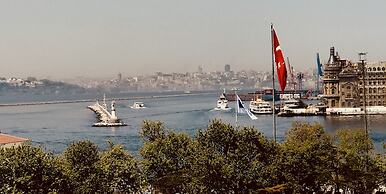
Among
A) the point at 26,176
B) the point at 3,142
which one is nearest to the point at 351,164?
the point at 26,176

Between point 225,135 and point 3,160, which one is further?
point 225,135

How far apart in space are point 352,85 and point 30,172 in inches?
2963

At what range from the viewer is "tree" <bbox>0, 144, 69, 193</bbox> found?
704 inches

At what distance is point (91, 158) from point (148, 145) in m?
2.96

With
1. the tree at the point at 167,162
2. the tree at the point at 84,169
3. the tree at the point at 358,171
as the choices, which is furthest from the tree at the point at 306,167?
the tree at the point at 84,169

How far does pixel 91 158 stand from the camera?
2264 centimetres

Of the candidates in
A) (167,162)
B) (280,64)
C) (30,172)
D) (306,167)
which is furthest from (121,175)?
(280,64)

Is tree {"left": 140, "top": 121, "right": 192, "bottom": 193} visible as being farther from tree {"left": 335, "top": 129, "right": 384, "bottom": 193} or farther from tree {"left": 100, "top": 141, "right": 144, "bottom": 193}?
tree {"left": 335, "top": 129, "right": 384, "bottom": 193}

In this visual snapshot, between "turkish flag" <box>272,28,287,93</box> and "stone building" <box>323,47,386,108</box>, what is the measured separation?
67.3 metres

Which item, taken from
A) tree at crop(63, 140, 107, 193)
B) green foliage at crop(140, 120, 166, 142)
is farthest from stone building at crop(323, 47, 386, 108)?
tree at crop(63, 140, 107, 193)

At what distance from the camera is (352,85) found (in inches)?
3440

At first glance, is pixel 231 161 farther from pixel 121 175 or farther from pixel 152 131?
pixel 152 131

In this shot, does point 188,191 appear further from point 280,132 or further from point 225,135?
point 280,132

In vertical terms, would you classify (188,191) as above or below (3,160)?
below
